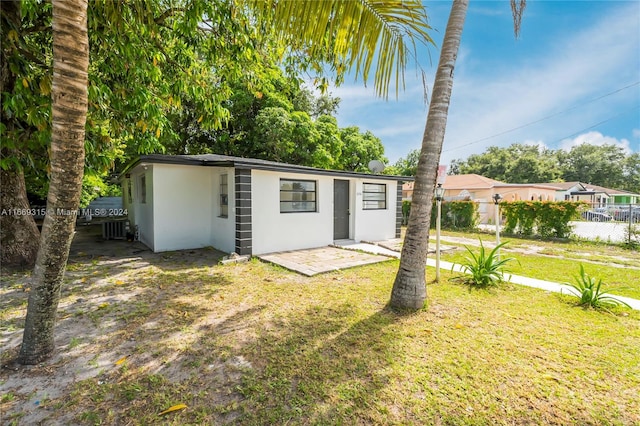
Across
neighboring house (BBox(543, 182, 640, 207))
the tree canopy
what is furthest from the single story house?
the tree canopy

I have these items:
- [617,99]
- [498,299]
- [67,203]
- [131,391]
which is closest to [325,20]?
[67,203]

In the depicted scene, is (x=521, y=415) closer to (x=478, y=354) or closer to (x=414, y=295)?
(x=478, y=354)

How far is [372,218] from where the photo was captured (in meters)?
10.3

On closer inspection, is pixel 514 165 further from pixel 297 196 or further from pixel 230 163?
pixel 230 163

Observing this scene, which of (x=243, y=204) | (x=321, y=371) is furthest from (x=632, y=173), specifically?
(x=321, y=371)

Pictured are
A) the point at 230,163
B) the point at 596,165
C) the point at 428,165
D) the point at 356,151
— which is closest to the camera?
the point at 428,165

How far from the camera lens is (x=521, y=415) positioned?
212cm

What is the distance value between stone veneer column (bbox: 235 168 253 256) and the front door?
3.16 meters

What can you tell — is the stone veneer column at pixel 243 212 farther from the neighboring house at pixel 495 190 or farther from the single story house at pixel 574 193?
the single story house at pixel 574 193

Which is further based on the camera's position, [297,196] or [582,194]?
[582,194]

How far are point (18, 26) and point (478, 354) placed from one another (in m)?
7.33

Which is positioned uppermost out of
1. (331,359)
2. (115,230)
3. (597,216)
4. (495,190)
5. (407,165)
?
(407,165)

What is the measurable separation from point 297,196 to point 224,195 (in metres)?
2.11

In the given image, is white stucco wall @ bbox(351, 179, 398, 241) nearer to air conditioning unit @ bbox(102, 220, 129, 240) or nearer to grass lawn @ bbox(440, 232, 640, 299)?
grass lawn @ bbox(440, 232, 640, 299)
